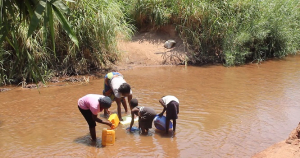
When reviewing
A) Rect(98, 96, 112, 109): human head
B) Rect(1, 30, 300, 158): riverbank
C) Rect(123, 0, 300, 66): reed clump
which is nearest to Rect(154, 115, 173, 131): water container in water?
Rect(98, 96, 112, 109): human head

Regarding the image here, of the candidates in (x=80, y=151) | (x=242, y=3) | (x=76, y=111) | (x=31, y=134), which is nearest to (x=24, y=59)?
(x=76, y=111)

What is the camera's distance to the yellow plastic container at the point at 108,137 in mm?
5141

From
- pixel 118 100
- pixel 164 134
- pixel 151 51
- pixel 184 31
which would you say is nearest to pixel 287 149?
pixel 164 134

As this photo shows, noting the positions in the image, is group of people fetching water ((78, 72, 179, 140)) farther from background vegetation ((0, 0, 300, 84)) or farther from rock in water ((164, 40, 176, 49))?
rock in water ((164, 40, 176, 49))

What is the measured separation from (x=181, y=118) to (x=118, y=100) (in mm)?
1245

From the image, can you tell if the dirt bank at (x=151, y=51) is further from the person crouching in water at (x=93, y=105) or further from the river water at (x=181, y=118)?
the person crouching in water at (x=93, y=105)

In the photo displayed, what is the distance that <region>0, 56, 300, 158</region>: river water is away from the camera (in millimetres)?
5137

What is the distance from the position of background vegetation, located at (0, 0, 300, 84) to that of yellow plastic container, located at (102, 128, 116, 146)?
181 inches

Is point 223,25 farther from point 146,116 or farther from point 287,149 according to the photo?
point 287,149

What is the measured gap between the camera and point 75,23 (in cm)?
943

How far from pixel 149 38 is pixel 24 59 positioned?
520 centimetres

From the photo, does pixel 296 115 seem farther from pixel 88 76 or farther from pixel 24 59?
pixel 24 59

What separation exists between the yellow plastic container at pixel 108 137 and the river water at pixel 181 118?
0.26 feet

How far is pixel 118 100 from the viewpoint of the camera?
6.21 m
